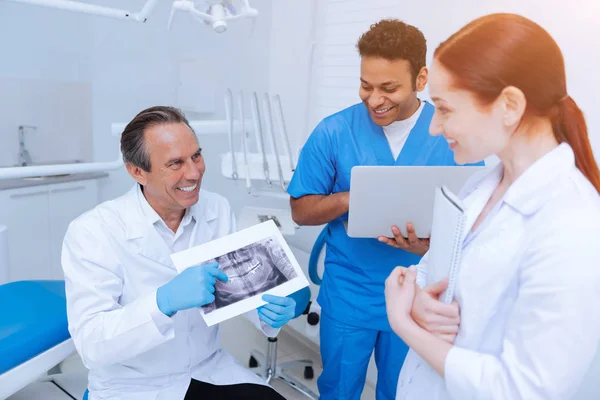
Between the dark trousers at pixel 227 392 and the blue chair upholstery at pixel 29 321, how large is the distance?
43cm

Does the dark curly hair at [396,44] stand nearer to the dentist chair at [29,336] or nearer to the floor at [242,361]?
the dentist chair at [29,336]

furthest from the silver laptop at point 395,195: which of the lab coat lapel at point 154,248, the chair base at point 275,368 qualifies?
the chair base at point 275,368

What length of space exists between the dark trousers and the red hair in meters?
1.01

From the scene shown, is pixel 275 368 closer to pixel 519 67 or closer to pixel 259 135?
pixel 259 135

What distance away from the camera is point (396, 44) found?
130 centimetres

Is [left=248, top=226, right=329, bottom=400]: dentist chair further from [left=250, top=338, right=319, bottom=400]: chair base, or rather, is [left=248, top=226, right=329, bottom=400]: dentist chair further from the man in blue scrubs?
the man in blue scrubs

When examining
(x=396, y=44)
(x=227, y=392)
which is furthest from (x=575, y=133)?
(x=227, y=392)

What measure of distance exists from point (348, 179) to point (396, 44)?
41 centimetres

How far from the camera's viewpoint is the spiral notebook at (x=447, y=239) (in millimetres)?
653

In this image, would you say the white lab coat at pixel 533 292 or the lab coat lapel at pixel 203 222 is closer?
the white lab coat at pixel 533 292

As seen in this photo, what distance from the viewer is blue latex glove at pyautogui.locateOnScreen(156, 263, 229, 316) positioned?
109 centimetres

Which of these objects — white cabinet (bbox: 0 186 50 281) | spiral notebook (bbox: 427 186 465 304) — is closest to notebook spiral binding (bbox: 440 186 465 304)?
spiral notebook (bbox: 427 186 465 304)

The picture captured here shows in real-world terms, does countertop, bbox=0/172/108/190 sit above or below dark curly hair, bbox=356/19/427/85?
below

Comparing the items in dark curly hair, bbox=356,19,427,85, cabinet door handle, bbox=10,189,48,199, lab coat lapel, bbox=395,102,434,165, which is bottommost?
cabinet door handle, bbox=10,189,48,199
